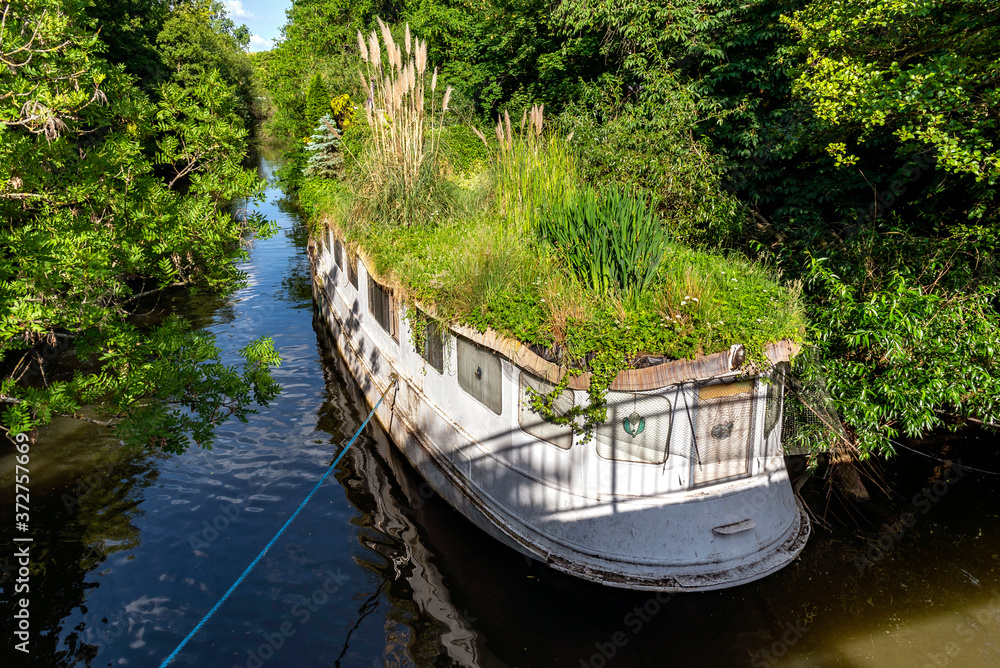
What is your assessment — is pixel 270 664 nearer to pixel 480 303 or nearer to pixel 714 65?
pixel 480 303

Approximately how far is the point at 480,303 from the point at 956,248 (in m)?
5.63

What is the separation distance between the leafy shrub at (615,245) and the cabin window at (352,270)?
5167 mm

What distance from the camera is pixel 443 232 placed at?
877 centimetres

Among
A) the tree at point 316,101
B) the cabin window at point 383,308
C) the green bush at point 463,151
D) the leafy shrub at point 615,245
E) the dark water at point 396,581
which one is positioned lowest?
the dark water at point 396,581

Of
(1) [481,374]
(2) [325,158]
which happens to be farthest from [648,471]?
(2) [325,158]

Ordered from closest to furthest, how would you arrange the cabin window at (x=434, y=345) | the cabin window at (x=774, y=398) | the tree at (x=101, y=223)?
1. the tree at (x=101, y=223)
2. the cabin window at (x=774, y=398)
3. the cabin window at (x=434, y=345)

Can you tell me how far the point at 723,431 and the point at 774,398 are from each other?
70 cm

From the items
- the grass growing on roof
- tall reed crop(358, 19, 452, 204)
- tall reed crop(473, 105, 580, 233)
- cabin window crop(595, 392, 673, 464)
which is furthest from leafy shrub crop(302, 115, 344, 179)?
cabin window crop(595, 392, 673, 464)

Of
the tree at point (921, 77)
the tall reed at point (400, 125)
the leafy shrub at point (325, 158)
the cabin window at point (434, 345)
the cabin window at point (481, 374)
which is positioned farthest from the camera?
the leafy shrub at point (325, 158)

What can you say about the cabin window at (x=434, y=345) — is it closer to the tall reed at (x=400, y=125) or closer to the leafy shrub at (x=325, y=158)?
the tall reed at (x=400, y=125)

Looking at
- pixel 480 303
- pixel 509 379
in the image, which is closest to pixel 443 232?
pixel 480 303

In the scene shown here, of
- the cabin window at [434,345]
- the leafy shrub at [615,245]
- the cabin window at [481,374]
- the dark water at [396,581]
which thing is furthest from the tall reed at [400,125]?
the dark water at [396,581]

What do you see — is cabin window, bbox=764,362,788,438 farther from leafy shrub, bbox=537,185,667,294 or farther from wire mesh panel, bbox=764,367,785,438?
leafy shrub, bbox=537,185,667,294

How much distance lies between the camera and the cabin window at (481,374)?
6602 mm
